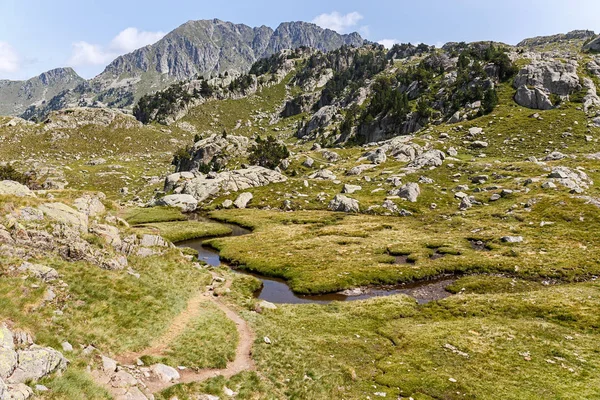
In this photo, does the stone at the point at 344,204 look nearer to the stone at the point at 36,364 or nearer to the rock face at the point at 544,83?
the stone at the point at 36,364

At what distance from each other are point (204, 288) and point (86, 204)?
17.8 m

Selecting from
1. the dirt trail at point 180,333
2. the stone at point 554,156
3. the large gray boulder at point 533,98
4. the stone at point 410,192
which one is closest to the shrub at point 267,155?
the stone at point 410,192

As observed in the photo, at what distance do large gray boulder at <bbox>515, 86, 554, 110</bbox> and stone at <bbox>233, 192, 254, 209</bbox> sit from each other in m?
131

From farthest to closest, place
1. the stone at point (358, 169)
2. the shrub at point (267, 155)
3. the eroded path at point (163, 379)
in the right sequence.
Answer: the shrub at point (267, 155), the stone at point (358, 169), the eroded path at point (163, 379)

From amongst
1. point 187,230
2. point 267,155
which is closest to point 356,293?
point 187,230

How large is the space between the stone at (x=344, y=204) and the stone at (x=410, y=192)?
44.0 feet

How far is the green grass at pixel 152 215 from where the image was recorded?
87.1 metres

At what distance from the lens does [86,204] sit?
41094 millimetres

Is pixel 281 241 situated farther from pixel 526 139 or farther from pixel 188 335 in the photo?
pixel 526 139

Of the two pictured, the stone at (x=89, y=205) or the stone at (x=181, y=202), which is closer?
the stone at (x=89, y=205)

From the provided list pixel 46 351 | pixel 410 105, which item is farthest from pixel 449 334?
pixel 410 105

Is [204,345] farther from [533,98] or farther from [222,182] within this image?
[533,98]

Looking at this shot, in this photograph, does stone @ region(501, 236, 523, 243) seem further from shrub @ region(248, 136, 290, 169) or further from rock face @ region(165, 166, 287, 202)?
shrub @ region(248, 136, 290, 169)

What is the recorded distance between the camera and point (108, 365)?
1895cm
